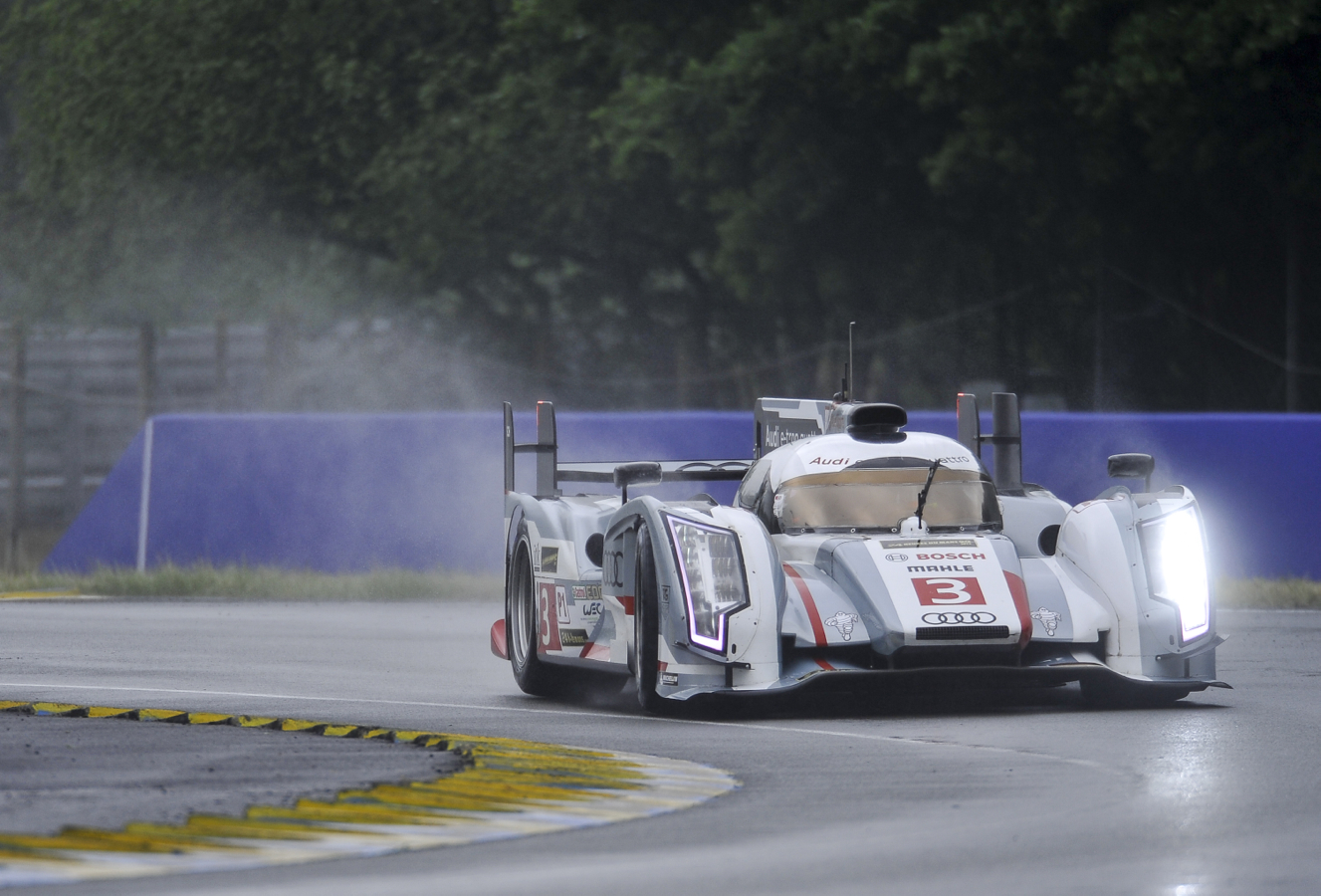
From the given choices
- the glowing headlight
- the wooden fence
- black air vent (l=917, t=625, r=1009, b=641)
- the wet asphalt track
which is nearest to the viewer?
the wet asphalt track

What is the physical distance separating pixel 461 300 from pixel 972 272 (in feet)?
25.2

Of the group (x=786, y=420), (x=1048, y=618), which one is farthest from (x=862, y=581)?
(x=786, y=420)

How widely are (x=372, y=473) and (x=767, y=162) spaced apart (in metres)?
10.2

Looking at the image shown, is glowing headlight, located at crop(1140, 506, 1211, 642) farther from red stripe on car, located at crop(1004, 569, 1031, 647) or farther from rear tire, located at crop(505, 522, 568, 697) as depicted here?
rear tire, located at crop(505, 522, 568, 697)

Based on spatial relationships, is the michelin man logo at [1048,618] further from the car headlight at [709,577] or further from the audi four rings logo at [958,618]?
the car headlight at [709,577]

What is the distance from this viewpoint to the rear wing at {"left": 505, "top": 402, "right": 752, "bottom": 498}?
12328mm

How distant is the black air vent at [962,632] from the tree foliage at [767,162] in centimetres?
1502

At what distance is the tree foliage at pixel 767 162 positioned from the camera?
25.4 metres

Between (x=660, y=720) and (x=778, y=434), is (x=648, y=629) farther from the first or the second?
(x=778, y=434)

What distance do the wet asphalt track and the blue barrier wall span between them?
385 centimetres

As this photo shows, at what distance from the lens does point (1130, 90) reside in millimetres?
23469

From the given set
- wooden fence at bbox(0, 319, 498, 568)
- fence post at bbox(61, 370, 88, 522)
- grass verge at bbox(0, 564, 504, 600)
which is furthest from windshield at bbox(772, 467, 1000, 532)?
fence post at bbox(61, 370, 88, 522)

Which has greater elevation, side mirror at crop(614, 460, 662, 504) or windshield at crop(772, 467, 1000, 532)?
side mirror at crop(614, 460, 662, 504)

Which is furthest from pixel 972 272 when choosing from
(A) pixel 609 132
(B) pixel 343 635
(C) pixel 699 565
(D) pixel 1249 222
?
(C) pixel 699 565
